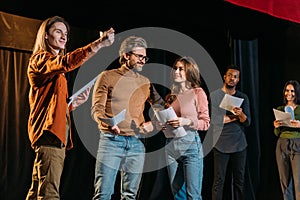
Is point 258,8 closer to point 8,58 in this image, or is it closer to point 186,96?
point 186,96

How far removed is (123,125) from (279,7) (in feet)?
5.79

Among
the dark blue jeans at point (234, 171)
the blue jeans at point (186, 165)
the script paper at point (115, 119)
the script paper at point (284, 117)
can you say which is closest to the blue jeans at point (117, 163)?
the script paper at point (115, 119)

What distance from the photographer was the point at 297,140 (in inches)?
146

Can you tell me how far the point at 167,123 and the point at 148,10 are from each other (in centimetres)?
121

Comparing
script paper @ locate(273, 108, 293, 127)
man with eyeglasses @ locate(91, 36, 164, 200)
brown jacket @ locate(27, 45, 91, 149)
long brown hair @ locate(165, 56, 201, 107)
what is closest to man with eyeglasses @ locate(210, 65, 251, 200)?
script paper @ locate(273, 108, 293, 127)

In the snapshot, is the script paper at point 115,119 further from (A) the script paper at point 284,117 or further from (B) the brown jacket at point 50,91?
(A) the script paper at point 284,117

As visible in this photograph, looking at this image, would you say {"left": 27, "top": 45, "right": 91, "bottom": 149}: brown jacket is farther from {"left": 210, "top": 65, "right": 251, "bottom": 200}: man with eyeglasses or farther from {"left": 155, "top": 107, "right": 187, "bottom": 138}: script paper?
{"left": 210, "top": 65, "right": 251, "bottom": 200}: man with eyeglasses

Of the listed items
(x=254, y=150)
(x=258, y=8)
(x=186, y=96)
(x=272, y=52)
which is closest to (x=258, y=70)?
(x=272, y=52)

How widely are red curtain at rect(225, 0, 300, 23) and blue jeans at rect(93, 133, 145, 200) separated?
1.52 m

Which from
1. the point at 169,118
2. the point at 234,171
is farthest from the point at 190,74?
the point at 234,171

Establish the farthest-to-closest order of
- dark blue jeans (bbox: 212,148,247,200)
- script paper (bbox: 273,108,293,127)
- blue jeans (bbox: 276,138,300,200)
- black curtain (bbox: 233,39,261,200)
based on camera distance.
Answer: black curtain (bbox: 233,39,261,200), blue jeans (bbox: 276,138,300,200), script paper (bbox: 273,108,293,127), dark blue jeans (bbox: 212,148,247,200)

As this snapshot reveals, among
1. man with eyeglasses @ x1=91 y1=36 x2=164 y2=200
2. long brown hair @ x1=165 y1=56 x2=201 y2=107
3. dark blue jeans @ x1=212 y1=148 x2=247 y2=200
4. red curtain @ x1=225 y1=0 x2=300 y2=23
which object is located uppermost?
red curtain @ x1=225 y1=0 x2=300 y2=23

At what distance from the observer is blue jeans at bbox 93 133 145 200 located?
2504mm

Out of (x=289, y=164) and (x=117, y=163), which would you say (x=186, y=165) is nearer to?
(x=117, y=163)
